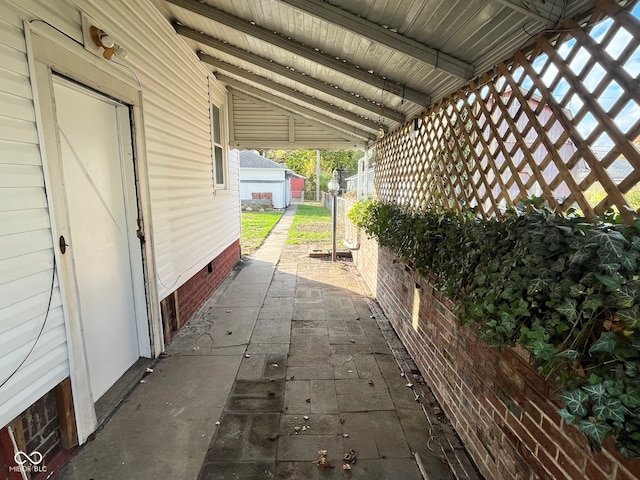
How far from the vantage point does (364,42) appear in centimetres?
279

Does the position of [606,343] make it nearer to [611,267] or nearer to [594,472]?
[611,267]

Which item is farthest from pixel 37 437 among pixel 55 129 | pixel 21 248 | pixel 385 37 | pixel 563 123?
pixel 385 37

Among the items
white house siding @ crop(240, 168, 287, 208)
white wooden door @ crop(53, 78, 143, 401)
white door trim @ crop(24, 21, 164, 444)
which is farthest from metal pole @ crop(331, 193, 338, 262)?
white house siding @ crop(240, 168, 287, 208)

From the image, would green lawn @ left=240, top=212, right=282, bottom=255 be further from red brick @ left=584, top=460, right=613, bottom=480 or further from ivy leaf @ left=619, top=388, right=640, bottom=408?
ivy leaf @ left=619, top=388, right=640, bottom=408

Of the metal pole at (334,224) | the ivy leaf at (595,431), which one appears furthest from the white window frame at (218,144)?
the ivy leaf at (595,431)

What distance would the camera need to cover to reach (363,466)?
2.01 metres

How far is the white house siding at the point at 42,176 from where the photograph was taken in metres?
1.62

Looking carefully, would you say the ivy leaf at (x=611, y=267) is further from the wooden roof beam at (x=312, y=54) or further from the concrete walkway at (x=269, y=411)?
the wooden roof beam at (x=312, y=54)

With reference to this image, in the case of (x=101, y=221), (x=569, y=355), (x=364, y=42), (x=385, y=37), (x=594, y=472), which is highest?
(x=364, y=42)

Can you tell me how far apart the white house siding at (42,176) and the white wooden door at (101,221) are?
26cm

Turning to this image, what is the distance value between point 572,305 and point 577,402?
1.08 ft

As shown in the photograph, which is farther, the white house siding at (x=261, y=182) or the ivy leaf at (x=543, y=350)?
the white house siding at (x=261, y=182)

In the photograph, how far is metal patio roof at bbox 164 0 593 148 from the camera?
193cm

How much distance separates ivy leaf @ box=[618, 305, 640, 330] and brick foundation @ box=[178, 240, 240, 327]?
393 cm
